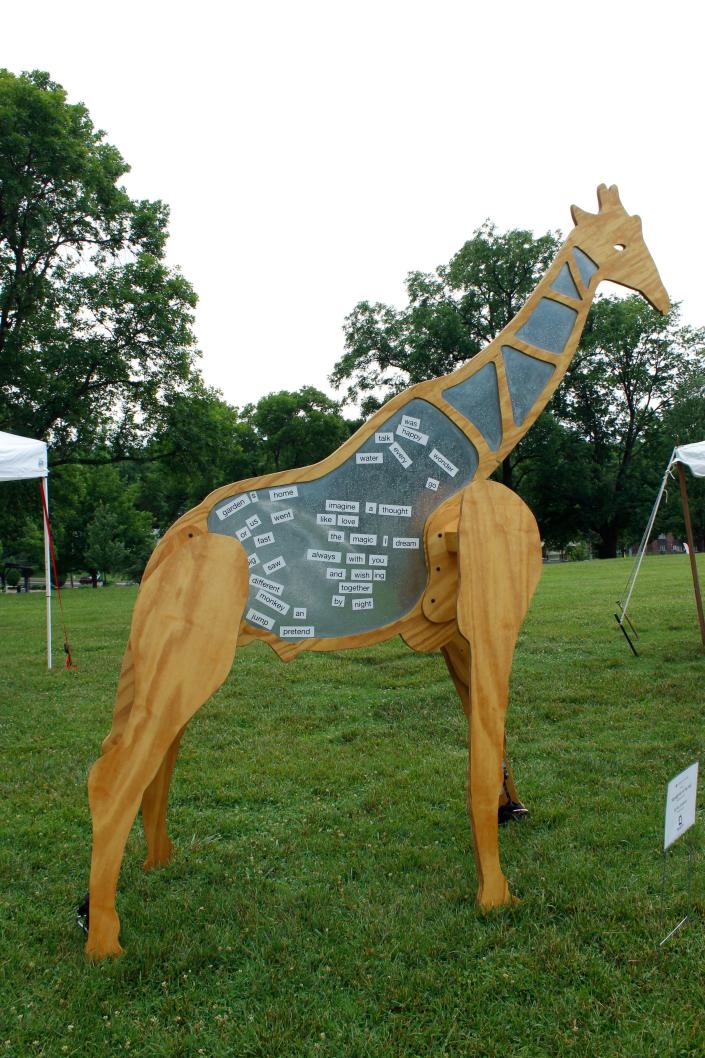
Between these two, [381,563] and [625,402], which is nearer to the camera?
[381,563]

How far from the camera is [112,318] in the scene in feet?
65.6

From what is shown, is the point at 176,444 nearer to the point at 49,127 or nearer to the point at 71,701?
the point at 49,127

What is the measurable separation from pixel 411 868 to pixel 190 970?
1.32 meters

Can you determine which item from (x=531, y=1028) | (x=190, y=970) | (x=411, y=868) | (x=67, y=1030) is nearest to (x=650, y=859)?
(x=411, y=868)

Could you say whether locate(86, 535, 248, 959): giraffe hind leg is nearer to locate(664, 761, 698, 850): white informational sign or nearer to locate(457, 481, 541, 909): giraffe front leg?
locate(457, 481, 541, 909): giraffe front leg

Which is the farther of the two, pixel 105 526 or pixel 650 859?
pixel 105 526

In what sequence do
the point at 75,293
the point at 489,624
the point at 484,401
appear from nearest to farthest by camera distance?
1. the point at 489,624
2. the point at 484,401
3. the point at 75,293

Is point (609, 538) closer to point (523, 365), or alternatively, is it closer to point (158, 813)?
point (523, 365)

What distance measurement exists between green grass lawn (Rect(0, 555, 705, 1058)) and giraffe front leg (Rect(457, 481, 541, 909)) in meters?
0.42

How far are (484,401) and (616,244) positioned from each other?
1172mm

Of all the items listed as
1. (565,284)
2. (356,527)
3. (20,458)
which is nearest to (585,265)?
(565,284)

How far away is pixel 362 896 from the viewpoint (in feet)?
11.6

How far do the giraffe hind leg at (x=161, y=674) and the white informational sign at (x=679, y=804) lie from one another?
1.89m

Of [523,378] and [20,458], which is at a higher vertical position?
[20,458]
